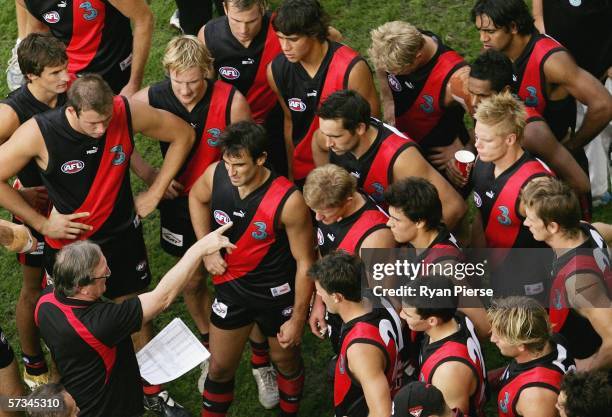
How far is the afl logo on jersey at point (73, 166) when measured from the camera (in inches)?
Result: 238

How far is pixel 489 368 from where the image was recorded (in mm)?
6766

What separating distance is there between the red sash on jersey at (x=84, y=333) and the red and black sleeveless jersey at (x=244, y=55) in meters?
2.39

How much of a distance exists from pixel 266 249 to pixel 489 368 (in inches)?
75.2

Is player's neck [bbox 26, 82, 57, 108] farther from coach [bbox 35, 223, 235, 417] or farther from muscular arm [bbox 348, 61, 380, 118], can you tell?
muscular arm [bbox 348, 61, 380, 118]

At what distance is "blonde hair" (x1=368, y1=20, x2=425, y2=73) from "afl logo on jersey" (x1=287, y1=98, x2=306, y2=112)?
2.03ft

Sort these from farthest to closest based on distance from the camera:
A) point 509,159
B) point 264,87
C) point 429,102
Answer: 1. point 264,87
2. point 429,102
3. point 509,159

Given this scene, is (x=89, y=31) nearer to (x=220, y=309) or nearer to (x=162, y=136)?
(x=162, y=136)

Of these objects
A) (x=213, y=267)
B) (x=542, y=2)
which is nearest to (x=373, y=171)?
(x=213, y=267)

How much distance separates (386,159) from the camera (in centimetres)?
607

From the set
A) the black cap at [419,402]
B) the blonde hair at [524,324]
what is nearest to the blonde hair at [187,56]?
the blonde hair at [524,324]

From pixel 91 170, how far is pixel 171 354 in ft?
4.20

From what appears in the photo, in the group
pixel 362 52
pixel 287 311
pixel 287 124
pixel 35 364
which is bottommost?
pixel 35 364

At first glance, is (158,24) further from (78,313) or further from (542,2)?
(78,313)

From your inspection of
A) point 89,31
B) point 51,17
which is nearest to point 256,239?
point 89,31
